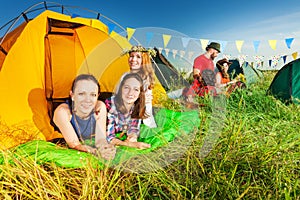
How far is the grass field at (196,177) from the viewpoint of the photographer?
4.67 ft

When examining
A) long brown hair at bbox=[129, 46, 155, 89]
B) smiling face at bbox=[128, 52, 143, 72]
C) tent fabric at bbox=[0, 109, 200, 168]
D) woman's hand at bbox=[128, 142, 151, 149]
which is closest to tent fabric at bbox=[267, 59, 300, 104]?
tent fabric at bbox=[0, 109, 200, 168]

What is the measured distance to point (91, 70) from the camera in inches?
119

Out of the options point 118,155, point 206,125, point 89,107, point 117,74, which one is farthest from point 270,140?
point 117,74

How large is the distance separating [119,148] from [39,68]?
41.6 inches

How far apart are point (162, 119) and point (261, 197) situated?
1.30m

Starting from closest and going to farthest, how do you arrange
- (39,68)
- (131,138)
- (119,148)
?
(119,148) < (131,138) < (39,68)

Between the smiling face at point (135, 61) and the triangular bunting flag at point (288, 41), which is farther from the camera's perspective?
the triangular bunting flag at point (288, 41)

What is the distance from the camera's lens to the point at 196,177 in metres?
1.57

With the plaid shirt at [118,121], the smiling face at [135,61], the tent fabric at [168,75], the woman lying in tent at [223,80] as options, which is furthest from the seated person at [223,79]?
the plaid shirt at [118,121]

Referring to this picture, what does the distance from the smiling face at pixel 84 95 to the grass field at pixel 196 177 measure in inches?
20.4

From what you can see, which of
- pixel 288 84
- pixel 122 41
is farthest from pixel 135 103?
pixel 288 84

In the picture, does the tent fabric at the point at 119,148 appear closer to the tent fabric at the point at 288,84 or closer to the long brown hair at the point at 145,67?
the long brown hair at the point at 145,67

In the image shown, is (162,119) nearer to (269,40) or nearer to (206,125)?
(206,125)

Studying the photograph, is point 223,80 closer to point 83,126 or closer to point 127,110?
point 127,110
